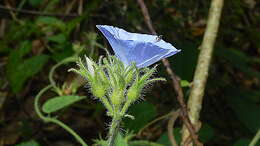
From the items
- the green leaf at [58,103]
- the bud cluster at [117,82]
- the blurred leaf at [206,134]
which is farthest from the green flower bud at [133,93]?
the blurred leaf at [206,134]

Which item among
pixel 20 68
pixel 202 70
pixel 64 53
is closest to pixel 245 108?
pixel 202 70

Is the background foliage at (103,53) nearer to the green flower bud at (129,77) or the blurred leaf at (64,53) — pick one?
the blurred leaf at (64,53)

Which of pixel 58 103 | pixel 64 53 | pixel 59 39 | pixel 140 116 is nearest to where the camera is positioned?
pixel 58 103

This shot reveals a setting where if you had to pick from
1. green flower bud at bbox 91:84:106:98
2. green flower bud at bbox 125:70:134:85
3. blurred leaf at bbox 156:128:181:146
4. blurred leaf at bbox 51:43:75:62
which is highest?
green flower bud at bbox 125:70:134:85

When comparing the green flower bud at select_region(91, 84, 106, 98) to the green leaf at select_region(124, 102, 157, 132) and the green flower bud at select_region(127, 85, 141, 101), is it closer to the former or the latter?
the green flower bud at select_region(127, 85, 141, 101)

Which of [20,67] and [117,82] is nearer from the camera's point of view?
[117,82]

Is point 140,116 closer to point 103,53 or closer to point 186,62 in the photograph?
point 186,62

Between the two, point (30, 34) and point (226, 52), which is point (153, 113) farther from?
point (30, 34)

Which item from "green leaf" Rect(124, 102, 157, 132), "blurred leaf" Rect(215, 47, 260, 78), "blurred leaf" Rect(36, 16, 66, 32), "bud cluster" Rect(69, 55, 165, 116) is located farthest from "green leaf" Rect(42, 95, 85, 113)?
"blurred leaf" Rect(215, 47, 260, 78)
